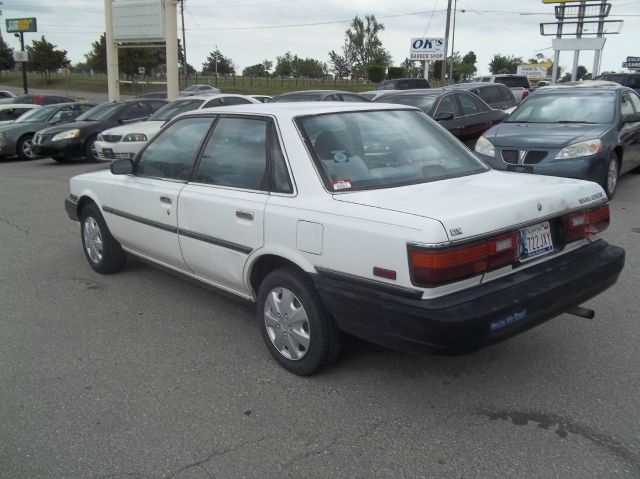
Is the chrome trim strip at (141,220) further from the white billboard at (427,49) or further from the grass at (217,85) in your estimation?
the grass at (217,85)

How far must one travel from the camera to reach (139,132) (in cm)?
1231

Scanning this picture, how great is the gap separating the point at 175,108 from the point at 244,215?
1039 cm

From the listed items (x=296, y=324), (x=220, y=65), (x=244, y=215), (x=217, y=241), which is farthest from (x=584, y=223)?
(x=220, y=65)

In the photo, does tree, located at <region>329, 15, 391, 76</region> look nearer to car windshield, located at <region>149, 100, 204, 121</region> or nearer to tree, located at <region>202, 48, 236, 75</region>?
tree, located at <region>202, 48, 236, 75</region>

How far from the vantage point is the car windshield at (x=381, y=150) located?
3.47 metres

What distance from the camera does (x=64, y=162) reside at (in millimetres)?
15211

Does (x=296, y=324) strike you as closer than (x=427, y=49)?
Yes

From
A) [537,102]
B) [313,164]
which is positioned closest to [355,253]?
[313,164]

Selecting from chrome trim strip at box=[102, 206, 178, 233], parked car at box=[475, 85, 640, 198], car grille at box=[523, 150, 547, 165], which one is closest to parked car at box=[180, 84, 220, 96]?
parked car at box=[475, 85, 640, 198]

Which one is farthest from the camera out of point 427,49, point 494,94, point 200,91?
point 427,49

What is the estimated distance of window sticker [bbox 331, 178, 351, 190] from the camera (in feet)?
10.9

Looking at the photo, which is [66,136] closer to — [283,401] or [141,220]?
[141,220]

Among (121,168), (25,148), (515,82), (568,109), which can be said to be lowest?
(25,148)

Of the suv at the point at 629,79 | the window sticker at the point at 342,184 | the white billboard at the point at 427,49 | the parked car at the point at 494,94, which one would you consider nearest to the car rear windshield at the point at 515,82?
the suv at the point at 629,79
